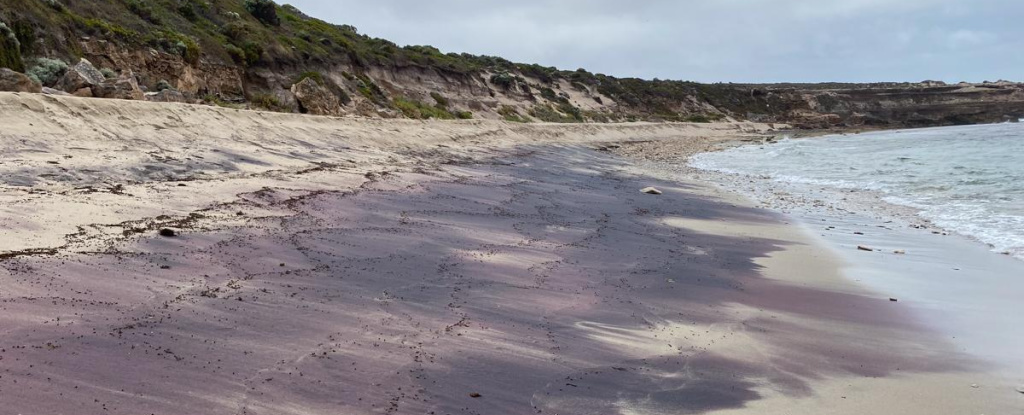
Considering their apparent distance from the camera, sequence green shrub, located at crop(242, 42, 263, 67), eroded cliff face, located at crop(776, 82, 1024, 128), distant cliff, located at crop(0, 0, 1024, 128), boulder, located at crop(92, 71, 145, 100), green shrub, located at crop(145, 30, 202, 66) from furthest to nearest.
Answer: eroded cliff face, located at crop(776, 82, 1024, 128), green shrub, located at crop(242, 42, 263, 67), green shrub, located at crop(145, 30, 202, 66), distant cliff, located at crop(0, 0, 1024, 128), boulder, located at crop(92, 71, 145, 100)

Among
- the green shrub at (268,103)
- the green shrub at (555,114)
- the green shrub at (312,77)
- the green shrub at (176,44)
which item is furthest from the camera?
the green shrub at (555,114)

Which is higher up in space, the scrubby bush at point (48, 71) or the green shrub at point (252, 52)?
the green shrub at point (252, 52)

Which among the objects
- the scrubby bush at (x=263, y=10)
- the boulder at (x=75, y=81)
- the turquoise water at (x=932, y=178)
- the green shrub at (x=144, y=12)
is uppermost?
the scrubby bush at (x=263, y=10)

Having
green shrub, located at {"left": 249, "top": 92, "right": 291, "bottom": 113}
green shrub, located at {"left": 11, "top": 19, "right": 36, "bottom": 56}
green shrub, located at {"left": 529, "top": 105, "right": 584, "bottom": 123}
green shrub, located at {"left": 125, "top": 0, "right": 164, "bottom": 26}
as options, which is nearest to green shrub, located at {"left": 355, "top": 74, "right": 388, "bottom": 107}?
green shrub, located at {"left": 249, "top": 92, "right": 291, "bottom": 113}

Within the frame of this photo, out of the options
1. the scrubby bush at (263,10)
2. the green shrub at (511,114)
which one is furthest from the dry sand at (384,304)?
the green shrub at (511,114)

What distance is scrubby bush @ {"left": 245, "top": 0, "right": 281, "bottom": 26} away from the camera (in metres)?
34.0

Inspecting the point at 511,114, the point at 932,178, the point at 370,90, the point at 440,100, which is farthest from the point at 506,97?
the point at 932,178

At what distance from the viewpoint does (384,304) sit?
556 cm

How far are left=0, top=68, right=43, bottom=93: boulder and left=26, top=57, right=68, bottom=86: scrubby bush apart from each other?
291cm

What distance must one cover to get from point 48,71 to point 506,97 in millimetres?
34811

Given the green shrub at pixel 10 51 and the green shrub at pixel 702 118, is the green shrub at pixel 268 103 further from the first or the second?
the green shrub at pixel 702 118

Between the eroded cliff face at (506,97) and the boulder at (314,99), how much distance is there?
4cm

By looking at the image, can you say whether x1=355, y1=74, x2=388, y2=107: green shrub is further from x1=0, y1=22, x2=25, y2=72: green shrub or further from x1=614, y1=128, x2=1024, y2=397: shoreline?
x1=614, y1=128, x2=1024, y2=397: shoreline

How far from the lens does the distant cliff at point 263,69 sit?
16578 mm
